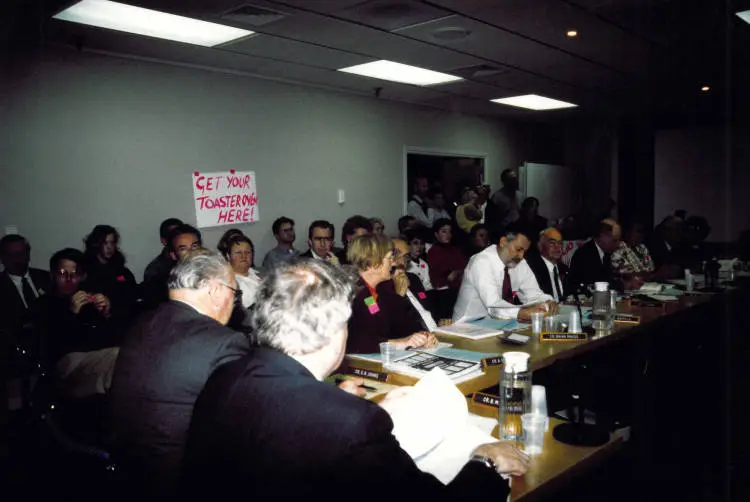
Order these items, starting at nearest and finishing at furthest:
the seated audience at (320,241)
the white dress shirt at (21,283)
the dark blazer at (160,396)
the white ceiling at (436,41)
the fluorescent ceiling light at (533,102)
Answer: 1. the dark blazer at (160,396)
2. the white ceiling at (436,41)
3. the white dress shirt at (21,283)
4. the seated audience at (320,241)
5. the fluorescent ceiling light at (533,102)

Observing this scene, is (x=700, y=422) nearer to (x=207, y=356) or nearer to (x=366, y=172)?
(x=207, y=356)

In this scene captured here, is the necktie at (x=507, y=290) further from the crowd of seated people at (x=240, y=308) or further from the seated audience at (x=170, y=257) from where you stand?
the seated audience at (x=170, y=257)

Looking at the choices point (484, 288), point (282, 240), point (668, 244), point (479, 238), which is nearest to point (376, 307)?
point (484, 288)

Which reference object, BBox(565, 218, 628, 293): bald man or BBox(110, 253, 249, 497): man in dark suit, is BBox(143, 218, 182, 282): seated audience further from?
BBox(565, 218, 628, 293): bald man

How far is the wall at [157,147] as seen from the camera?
4410 mm

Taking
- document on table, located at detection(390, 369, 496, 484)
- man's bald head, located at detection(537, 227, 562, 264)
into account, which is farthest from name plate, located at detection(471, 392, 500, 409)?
man's bald head, located at detection(537, 227, 562, 264)

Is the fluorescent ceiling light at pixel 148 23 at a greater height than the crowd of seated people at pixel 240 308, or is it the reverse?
the fluorescent ceiling light at pixel 148 23

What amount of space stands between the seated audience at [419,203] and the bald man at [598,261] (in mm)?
2414

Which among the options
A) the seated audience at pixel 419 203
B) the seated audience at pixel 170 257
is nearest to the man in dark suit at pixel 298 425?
the seated audience at pixel 170 257

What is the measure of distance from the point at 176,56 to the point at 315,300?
4.29 m

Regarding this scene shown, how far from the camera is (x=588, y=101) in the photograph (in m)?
7.76

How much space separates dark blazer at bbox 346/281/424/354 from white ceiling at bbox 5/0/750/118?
6.09 ft

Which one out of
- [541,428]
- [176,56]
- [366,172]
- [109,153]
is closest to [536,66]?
[366,172]

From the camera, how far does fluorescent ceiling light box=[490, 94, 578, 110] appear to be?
7316mm
